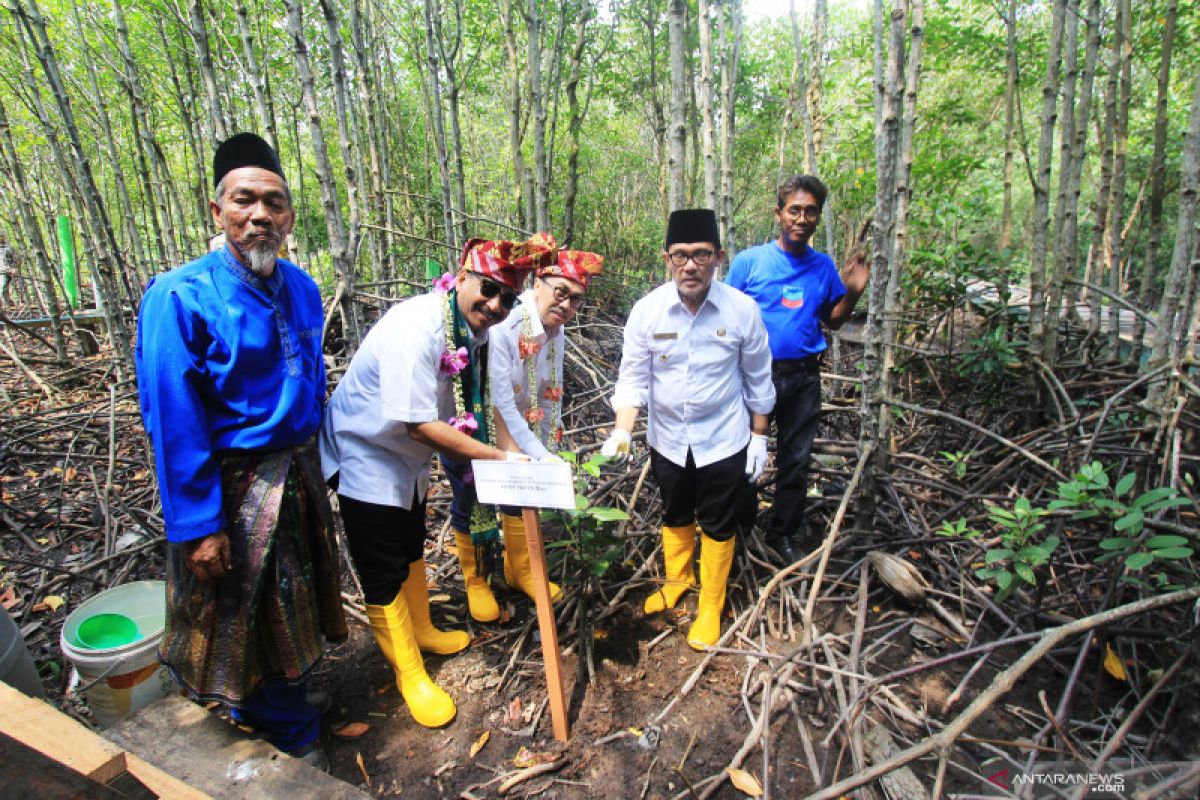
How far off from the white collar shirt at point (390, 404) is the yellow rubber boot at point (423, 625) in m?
0.51

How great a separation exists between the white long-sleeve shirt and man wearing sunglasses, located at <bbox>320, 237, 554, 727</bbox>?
0.65m

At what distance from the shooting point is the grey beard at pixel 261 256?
5.74ft

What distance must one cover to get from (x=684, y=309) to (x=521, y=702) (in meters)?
1.84

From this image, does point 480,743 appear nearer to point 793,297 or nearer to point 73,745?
point 73,745

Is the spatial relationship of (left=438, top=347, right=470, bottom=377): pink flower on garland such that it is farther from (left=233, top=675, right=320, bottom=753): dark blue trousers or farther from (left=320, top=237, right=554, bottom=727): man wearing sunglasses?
(left=233, top=675, right=320, bottom=753): dark blue trousers

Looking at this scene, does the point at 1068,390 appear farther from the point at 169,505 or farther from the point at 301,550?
the point at 169,505

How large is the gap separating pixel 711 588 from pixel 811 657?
21.2 inches

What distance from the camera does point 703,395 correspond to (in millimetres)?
2500

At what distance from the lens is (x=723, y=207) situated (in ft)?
15.2

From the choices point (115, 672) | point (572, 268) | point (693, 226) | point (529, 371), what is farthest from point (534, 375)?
point (115, 672)

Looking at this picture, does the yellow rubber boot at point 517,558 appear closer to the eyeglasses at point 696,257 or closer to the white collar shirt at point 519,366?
the white collar shirt at point 519,366

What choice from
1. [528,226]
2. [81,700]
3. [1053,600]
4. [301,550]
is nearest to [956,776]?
[1053,600]

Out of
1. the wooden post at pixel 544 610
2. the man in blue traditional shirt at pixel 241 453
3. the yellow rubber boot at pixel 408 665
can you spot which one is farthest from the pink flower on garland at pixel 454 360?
the yellow rubber boot at pixel 408 665

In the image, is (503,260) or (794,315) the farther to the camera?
(794,315)
